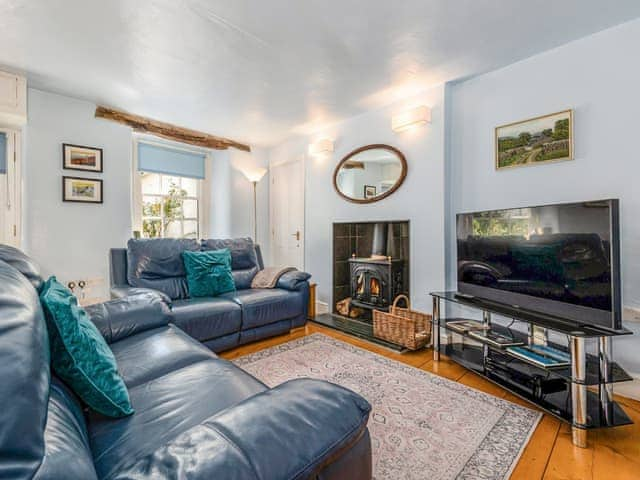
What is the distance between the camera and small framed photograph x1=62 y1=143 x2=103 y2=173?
3.04 metres

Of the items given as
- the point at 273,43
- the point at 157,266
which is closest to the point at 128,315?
the point at 157,266

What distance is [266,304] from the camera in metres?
2.83

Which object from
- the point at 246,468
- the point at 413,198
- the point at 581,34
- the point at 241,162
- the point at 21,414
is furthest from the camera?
the point at 241,162

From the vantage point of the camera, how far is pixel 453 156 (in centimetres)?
286

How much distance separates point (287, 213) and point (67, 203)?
8.13ft

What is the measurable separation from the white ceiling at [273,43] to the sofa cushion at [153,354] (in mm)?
1900

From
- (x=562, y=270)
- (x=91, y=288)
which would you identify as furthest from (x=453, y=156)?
(x=91, y=288)

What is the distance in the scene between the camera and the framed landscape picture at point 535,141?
7.26 ft

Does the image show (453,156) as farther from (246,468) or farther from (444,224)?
(246,468)

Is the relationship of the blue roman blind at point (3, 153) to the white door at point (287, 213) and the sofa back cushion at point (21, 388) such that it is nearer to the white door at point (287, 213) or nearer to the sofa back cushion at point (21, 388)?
the white door at point (287, 213)

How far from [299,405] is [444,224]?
2445 mm

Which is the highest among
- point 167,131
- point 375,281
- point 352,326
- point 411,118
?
point 167,131

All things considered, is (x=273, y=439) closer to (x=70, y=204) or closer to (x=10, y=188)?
(x=70, y=204)

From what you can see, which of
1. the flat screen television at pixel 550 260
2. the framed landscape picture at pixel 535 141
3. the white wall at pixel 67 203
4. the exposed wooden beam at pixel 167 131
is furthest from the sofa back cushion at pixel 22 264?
the framed landscape picture at pixel 535 141
